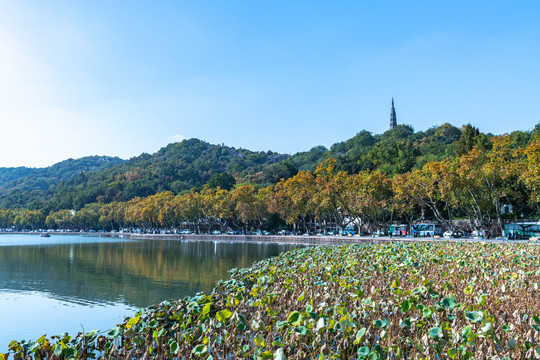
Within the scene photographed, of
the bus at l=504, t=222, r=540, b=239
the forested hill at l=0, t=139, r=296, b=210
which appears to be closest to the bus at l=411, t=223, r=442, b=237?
the bus at l=504, t=222, r=540, b=239

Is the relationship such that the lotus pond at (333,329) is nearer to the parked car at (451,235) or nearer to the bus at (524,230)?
the bus at (524,230)

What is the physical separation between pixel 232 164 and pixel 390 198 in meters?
110

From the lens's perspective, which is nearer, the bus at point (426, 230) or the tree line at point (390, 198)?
the tree line at point (390, 198)

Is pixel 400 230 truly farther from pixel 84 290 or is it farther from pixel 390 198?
pixel 84 290

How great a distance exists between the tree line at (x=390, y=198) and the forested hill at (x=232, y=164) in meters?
10.3

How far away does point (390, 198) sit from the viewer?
54.4 metres

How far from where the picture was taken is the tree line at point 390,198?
43.0m

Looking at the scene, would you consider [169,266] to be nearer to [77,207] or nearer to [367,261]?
[367,261]

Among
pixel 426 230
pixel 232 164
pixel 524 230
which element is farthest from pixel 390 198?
pixel 232 164

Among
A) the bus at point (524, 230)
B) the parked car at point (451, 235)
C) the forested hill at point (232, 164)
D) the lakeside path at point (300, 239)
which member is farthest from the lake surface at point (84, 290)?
the forested hill at point (232, 164)

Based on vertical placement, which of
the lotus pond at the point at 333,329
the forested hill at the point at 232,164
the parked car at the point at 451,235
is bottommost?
the parked car at the point at 451,235

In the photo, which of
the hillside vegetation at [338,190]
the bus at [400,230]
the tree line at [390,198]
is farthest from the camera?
the bus at [400,230]

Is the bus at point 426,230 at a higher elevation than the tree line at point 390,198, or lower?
lower

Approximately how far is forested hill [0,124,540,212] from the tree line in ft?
33.8
